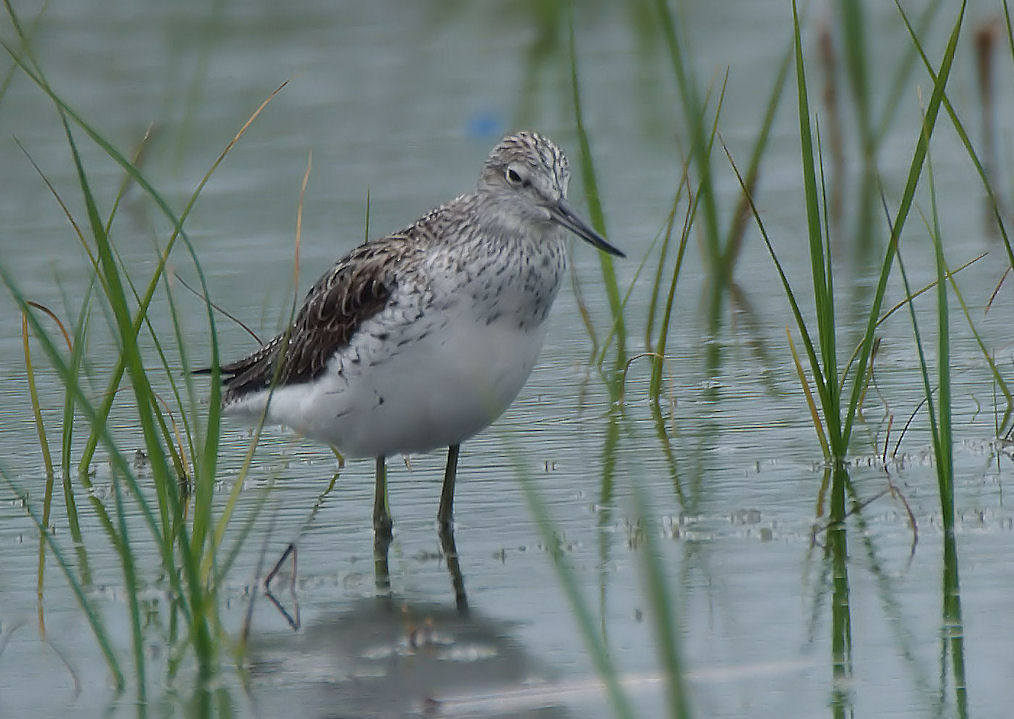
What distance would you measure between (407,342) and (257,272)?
3.84 meters

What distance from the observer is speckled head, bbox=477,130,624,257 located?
588cm

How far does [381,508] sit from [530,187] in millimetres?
1163

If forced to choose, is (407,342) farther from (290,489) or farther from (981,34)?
(981,34)

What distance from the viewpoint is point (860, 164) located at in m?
11.0

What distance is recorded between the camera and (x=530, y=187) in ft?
19.6

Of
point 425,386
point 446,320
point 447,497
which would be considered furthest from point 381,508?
point 446,320

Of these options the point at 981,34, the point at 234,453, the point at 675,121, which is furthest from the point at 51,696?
the point at 675,121

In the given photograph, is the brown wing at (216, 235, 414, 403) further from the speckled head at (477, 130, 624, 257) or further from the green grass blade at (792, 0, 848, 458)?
the green grass blade at (792, 0, 848, 458)

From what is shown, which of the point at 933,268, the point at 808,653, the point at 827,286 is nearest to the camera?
the point at 808,653

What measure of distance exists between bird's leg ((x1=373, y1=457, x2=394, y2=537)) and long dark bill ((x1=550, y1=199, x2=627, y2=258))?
0.99m

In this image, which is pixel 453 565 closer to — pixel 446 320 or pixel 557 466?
pixel 446 320

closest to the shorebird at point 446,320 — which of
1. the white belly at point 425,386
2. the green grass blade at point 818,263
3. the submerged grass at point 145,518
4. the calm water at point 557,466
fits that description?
the white belly at point 425,386

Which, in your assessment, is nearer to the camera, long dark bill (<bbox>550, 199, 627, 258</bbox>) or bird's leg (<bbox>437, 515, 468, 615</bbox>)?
bird's leg (<bbox>437, 515, 468, 615</bbox>)

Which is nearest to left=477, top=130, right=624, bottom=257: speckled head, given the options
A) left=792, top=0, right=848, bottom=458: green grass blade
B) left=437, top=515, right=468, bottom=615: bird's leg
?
left=792, top=0, right=848, bottom=458: green grass blade
